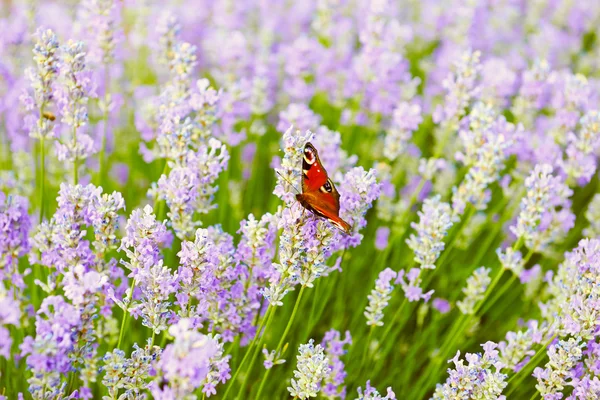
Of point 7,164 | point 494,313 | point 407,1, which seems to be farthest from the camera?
point 407,1

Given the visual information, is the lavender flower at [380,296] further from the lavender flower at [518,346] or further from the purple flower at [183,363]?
the purple flower at [183,363]

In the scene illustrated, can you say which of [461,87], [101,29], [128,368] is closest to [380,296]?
[128,368]

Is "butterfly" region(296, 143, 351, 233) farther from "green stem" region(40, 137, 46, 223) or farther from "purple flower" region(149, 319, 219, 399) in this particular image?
"green stem" region(40, 137, 46, 223)

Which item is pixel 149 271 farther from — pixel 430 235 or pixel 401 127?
pixel 401 127

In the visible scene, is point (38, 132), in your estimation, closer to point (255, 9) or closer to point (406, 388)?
point (406, 388)

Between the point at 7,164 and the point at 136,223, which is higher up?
the point at 7,164

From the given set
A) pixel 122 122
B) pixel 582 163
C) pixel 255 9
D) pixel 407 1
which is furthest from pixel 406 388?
pixel 407 1

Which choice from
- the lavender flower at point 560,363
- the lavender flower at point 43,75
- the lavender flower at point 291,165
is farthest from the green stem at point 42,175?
the lavender flower at point 560,363
